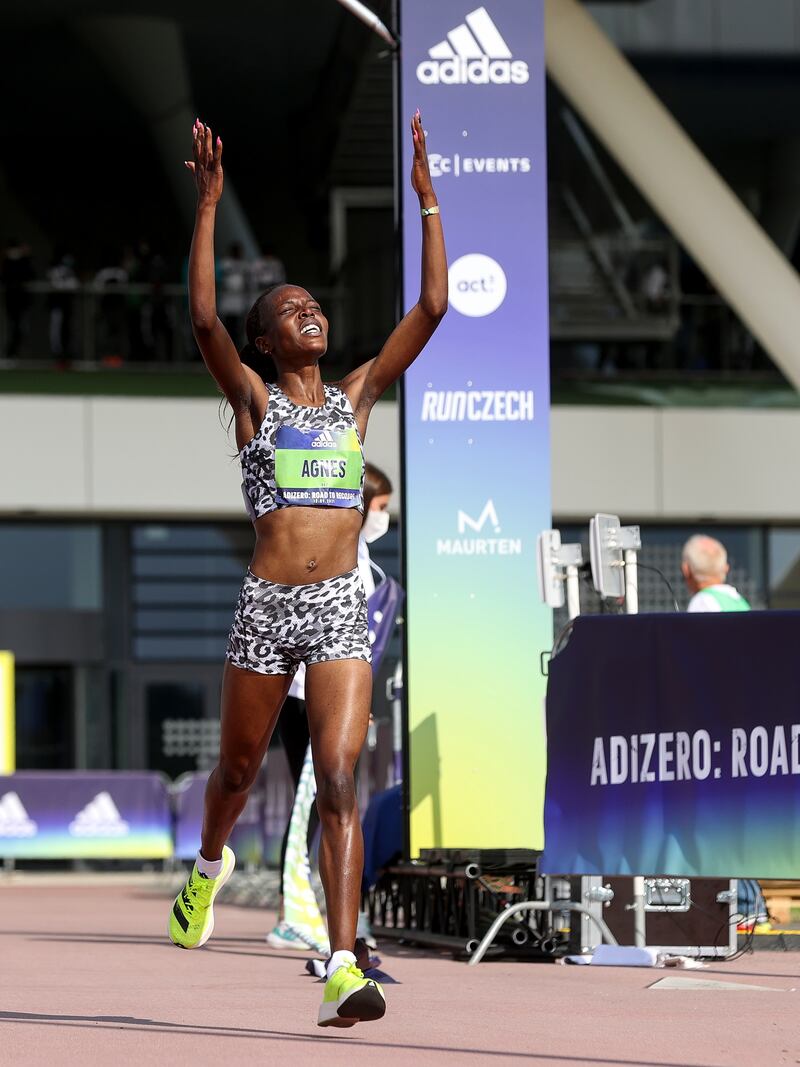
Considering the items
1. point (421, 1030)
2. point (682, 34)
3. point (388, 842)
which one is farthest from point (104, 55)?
point (421, 1030)

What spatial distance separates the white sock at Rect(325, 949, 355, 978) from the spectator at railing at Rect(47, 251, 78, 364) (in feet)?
68.3

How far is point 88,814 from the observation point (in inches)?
824

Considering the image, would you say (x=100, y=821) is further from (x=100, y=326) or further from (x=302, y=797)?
(x=302, y=797)

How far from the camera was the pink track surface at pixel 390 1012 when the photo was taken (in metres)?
5.14

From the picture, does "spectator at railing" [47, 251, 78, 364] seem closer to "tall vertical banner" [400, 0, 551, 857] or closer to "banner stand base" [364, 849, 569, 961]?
"tall vertical banner" [400, 0, 551, 857]

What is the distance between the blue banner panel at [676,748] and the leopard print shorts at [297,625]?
6.89 feet

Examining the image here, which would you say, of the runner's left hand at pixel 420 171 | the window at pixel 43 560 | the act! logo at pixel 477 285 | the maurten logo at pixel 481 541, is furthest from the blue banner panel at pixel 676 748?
the window at pixel 43 560

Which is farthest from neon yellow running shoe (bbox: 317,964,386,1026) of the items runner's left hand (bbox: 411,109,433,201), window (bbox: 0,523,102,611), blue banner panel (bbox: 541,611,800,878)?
window (bbox: 0,523,102,611)

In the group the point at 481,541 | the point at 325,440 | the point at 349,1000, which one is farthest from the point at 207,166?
the point at 481,541

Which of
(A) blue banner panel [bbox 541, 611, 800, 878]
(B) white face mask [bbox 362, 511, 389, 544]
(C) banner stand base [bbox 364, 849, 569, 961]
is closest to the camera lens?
(A) blue banner panel [bbox 541, 611, 800, 878]

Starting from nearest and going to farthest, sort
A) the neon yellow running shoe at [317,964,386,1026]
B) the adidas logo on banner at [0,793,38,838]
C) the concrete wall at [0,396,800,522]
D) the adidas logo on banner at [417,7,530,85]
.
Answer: the neon yellow running shoe at [317,964,386,1026], the adidas logo on banner at [417,7,530,85], the adidas logo on banner at [0,793,38,838], the concrete wall at [0,396,800,522]

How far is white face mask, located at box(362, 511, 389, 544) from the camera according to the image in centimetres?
907

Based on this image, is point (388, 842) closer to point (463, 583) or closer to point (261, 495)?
point (463, 583)

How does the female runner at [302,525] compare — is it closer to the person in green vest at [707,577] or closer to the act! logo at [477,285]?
the act! logo at [477,285]
